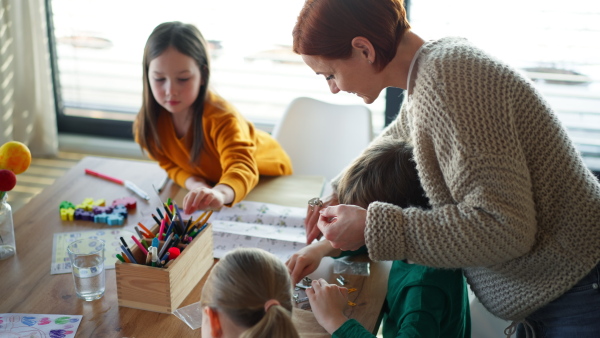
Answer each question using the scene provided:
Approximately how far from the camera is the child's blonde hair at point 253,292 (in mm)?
1008

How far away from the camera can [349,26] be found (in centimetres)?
127

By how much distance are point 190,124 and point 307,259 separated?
819 millimetres

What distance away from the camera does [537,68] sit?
122 inches

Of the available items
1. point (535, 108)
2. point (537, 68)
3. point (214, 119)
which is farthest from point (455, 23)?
point (535, 108)

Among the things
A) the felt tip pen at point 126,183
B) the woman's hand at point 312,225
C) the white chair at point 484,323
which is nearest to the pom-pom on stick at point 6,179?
the felt tip pen at point 126,183

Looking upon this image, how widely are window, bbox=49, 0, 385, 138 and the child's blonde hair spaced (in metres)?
2.37

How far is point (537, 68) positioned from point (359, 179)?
6.63 feet

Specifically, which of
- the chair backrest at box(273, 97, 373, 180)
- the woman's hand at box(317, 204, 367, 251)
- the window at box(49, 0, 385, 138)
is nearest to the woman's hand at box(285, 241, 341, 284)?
the woman's hand at box(317, 204, 367, 251)

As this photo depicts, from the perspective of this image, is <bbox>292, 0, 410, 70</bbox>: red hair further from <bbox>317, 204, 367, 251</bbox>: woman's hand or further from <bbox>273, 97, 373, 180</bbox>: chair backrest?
<bbox>273, 97, 373, 180</bbox>: chair backrest

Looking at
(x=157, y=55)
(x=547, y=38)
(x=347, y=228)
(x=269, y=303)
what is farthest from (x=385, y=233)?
(x=547, y=38)

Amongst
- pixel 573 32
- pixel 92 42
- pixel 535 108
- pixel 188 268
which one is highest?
pixel 535 108

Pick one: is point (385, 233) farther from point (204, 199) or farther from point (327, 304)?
point (204, 199)

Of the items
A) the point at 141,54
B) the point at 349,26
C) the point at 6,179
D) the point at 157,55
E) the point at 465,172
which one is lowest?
the point at 141,54

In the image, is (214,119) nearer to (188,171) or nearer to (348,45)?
(188,171)
